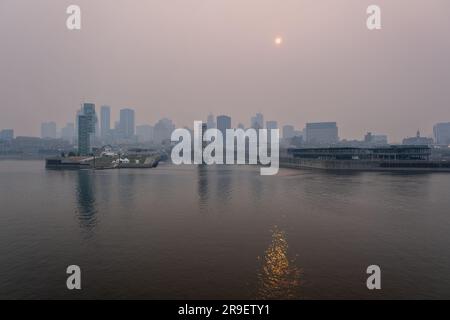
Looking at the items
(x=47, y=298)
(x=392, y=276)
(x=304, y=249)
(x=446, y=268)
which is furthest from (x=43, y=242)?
(x=446, y=268)

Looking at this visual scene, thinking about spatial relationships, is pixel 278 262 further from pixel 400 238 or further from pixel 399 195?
pixel 399 195

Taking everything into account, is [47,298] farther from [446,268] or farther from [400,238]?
[400,238]

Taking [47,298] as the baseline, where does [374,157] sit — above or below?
above
